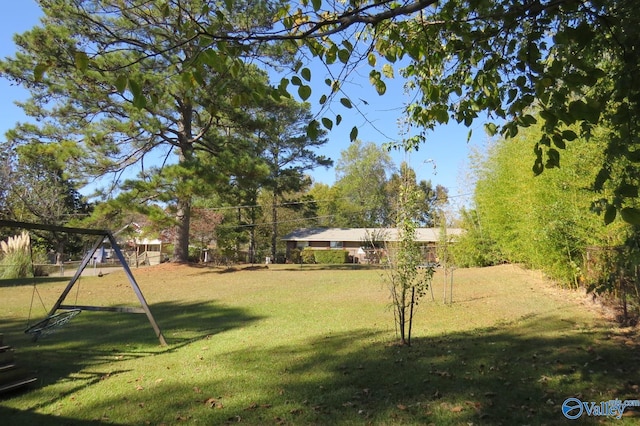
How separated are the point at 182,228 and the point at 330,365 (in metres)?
17.5

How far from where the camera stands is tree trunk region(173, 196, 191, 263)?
2047 cm

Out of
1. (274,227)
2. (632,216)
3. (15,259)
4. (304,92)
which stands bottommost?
(15,259)

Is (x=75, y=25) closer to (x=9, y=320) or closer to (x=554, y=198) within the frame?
(x=9, y=320)

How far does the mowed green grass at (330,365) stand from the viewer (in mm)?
4039

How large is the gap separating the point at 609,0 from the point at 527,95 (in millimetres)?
1130

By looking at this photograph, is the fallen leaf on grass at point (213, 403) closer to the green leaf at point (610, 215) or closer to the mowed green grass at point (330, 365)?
the mowed green grass at point (330, 365)

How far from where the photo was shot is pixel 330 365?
17.9ft

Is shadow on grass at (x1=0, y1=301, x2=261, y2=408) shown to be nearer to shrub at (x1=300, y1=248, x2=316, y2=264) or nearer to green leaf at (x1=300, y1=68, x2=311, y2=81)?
green leaf at (x1=300, y1=68, x2=311, y2=81)

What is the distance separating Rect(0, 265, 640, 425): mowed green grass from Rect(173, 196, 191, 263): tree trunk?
9.88m

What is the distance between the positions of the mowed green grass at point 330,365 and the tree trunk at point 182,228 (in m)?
9.88

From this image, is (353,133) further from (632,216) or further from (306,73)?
(632,216)

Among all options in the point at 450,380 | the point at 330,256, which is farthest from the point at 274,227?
the point at 450,380

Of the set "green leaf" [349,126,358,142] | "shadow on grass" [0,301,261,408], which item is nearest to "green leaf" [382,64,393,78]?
"green leaf" [349,126,358,142]

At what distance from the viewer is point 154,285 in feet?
53.9
